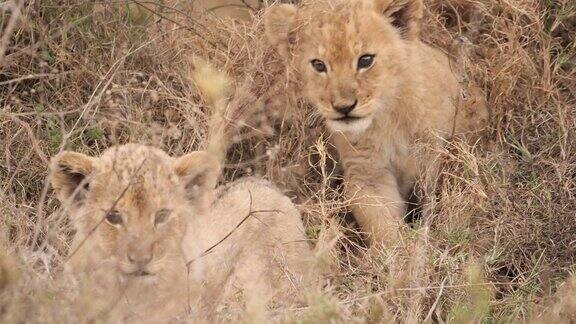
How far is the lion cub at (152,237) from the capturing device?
3.64m

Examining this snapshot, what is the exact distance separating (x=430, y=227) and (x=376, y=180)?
492mm

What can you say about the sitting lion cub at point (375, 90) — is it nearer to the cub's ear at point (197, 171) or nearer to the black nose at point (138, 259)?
the cub's ear at point (197, 171)

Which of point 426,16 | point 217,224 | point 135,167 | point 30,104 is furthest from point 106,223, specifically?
point 426,16

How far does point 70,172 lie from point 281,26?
1.68 m

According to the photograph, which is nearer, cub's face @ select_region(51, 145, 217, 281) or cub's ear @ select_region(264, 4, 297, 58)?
cub's face @ select_region(51, 145, 217, 281)

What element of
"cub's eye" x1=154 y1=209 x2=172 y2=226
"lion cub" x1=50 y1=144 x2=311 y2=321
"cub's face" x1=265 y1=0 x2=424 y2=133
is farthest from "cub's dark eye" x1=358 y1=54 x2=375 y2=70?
"cub's eye" x1=154 y1=209 x2=172 y2=226

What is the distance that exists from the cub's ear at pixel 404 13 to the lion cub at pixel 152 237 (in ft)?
4.34

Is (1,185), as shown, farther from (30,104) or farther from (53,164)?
(53,164)

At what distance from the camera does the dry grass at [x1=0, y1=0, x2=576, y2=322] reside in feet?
15.0

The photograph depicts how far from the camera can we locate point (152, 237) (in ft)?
12.1

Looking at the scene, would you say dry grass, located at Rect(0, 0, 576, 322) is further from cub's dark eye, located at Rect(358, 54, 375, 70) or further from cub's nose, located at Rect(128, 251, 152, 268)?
cub's nose, located at Rect(128, 251, 152, 268)

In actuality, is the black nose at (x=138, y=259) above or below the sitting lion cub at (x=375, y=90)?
above

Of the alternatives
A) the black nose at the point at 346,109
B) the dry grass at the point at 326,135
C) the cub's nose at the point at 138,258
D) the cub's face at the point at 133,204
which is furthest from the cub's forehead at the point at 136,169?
the black nose at the point at 346,109

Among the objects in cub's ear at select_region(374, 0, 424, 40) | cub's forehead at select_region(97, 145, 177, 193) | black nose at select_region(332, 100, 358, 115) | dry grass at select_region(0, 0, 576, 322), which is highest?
cub's forehead at select_region(97, 145, 177, 193)
